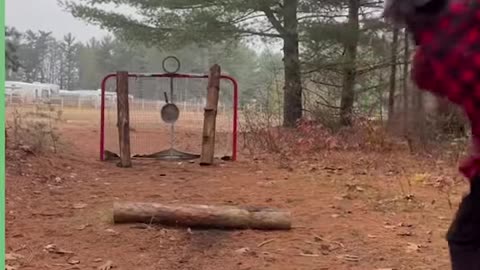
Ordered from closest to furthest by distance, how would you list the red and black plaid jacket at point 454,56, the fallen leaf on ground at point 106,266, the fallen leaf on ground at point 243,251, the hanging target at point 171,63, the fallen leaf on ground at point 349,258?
the red and black plaid jacket at point 454,56, the fallen leaf on ground at point 106,266, the fallen leaf on ground at point 349,258, the fallen leaf on ground at point 243,251, the hanging target at point 171,63

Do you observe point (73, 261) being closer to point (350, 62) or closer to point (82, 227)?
point (82, 227)

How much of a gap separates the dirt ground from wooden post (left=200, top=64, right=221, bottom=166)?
0.63ft

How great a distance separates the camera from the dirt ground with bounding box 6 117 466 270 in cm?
345

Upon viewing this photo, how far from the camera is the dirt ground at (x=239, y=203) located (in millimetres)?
3453

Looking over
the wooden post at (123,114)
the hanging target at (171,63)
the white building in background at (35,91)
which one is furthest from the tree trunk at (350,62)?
the white building in background at (35,91)

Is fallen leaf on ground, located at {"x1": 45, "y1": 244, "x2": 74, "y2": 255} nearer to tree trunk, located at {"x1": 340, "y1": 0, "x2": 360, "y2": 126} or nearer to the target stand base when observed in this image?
the target stand base

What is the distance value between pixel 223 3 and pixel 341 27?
2274 mm

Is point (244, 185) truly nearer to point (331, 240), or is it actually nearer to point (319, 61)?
point (331, 240)

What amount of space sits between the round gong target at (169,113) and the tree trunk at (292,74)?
4.08 meters

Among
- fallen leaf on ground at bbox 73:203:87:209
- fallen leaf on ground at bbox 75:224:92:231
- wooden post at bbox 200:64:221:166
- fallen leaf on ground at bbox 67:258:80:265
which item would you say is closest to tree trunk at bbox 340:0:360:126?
wooden post at bbox 200:64:221:166

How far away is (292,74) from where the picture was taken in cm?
1242

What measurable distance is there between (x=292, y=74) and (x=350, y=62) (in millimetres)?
1302

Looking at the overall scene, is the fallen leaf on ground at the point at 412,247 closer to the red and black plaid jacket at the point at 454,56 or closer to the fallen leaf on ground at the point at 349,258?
the fallen leaf on ground at the point at 349,258

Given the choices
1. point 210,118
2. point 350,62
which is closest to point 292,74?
point 350,62
